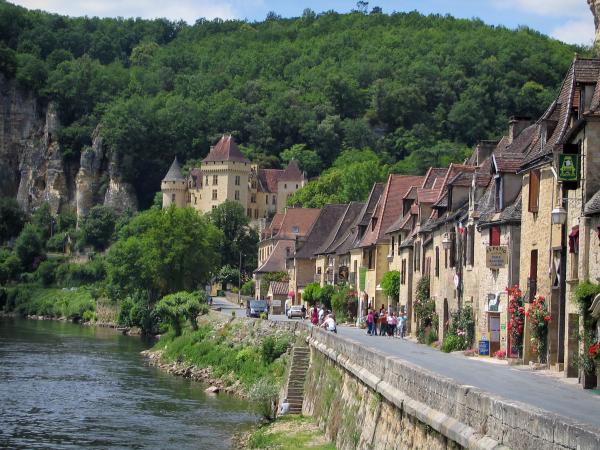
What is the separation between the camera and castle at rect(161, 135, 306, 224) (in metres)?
187

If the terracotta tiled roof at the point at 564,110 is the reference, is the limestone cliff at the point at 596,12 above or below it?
above

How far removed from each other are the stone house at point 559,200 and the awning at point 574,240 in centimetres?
14

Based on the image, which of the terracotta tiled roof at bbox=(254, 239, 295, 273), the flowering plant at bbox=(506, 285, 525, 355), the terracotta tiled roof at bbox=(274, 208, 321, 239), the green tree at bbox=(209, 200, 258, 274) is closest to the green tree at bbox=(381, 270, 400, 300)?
the flowering plant at bbox=(506, 285, 525, 355)

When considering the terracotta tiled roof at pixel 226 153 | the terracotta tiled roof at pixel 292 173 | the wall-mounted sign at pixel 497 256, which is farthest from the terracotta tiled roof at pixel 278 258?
the terracotta tiled roof at pixel 292 173

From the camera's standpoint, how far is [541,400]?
21750 millimetres

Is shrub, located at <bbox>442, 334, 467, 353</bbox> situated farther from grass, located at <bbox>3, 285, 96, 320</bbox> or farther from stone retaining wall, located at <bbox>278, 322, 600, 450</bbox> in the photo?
grass, located at <bbox>3, 285, 96, 320</bbox>

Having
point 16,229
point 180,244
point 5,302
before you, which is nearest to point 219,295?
point 5,302

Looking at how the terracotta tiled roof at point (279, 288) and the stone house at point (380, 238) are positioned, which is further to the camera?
the terracotta tiled roof at point (279, 288)

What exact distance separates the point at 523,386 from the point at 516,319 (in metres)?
10.0

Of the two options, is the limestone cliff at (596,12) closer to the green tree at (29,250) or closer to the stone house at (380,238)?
the stone house at (380,238)

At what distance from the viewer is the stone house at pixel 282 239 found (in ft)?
357

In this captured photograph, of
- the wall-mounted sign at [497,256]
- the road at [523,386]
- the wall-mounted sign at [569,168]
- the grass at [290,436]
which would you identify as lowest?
the grass at [290,436]

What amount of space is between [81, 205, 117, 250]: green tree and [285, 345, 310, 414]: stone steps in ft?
475

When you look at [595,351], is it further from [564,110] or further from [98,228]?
[98,228]
